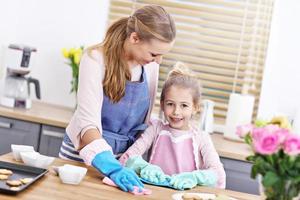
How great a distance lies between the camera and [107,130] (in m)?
2.20

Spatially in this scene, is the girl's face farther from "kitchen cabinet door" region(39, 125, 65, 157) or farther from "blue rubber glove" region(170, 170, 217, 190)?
"kitchen cabinet door" region(39, 125, 65, 157)

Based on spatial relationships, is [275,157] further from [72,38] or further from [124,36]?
[72,38]

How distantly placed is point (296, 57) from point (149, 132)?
53.3 inches

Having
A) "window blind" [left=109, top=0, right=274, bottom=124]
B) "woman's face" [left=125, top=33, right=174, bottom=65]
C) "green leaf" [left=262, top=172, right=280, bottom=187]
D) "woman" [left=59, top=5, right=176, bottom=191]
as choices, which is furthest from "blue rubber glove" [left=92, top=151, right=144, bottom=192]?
"window blind" [left=109, top=0, right=274, bottom=124]

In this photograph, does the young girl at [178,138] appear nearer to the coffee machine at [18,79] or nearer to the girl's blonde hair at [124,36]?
the girl's blonde hair at [124,36]

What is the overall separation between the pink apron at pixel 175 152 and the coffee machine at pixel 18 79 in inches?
45.9

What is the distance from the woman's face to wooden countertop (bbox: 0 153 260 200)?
464 millimetres

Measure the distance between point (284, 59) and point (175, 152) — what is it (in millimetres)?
1310

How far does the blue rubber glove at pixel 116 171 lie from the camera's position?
1766 mm

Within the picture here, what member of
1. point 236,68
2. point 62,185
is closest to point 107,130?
point 62,185

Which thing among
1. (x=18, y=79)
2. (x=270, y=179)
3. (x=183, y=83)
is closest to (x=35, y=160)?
(x=183, y=83)

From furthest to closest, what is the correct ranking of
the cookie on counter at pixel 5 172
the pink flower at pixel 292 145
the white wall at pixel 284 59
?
the white wall at pixel 284 59
the cookie on counter at pixel 5 172
the pink flower at pixel 292 145

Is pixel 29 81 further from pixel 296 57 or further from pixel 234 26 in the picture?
pixel 296 57

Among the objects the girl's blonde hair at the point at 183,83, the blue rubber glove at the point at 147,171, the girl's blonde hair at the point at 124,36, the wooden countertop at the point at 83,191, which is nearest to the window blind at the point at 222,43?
the girl's blonde hair at the point at 183,83
